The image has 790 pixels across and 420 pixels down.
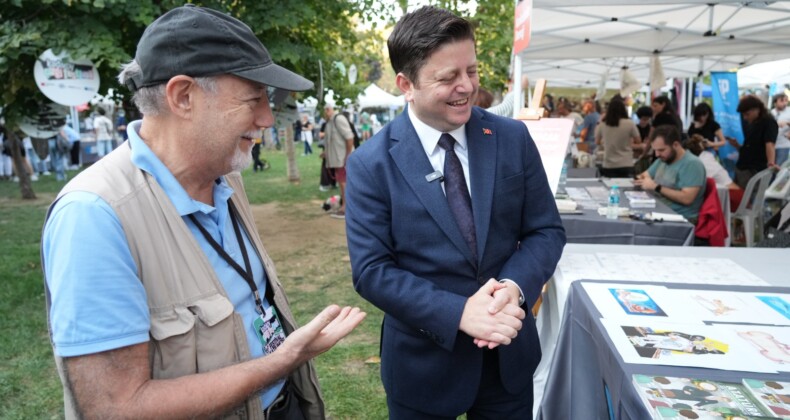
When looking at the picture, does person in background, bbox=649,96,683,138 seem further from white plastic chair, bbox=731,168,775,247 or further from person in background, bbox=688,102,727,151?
white plastic chair, bbox=731,168,775,247

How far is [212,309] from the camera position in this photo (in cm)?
125

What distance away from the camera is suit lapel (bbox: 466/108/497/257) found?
5.79 ft

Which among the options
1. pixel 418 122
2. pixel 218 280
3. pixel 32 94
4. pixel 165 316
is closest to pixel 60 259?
pixel 165 316

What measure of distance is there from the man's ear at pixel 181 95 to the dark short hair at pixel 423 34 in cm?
75

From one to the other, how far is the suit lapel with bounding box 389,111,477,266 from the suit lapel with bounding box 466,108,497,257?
0.25 ft

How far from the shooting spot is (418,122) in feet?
6.16

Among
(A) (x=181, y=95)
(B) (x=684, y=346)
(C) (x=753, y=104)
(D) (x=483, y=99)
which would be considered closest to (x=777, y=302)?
(B) (x=684, y=346)

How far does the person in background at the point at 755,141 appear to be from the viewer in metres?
7.41

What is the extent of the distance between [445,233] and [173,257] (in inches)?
32.8

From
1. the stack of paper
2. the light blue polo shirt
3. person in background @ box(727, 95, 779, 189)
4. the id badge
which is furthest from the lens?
person in background @ box(727, 95, 779, 189)

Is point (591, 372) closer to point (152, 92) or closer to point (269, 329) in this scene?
point (269, 329)

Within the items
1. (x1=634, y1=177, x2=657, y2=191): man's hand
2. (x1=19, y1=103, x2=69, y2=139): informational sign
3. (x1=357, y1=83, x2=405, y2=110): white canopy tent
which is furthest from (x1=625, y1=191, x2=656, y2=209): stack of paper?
(x1=357, y1=83, x2=405, y2=110): white canopy tent

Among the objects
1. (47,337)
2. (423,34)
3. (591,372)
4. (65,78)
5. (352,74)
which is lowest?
(47,337)

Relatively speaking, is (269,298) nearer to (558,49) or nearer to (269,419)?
(269,419)
